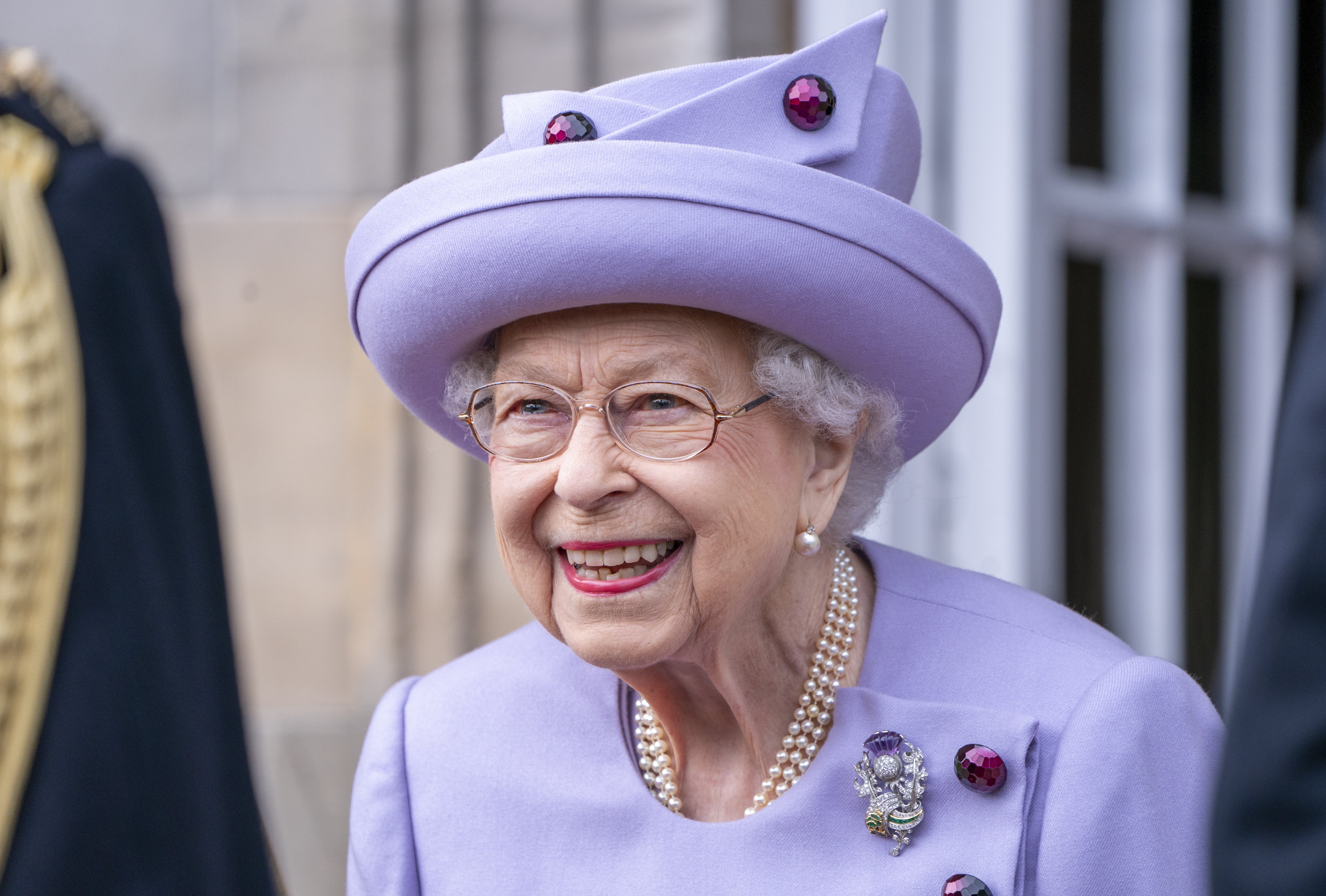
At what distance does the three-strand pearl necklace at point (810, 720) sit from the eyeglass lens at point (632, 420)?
0.40 metres

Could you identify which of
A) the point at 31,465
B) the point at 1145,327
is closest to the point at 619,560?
the point at 31,465

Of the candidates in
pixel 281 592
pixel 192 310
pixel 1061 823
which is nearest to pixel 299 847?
pixel 281 592

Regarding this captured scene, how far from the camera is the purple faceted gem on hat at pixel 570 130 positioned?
66.4 inches

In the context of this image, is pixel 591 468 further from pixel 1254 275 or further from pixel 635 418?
pixel 1254 275

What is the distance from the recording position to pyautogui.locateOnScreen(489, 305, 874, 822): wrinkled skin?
5.74 feet

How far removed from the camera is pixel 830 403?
6.03 feet

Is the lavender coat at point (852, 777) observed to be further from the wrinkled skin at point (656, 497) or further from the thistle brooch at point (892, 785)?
the wrinkled skin at point (656, 497)

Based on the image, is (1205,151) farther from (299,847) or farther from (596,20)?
(299,847)

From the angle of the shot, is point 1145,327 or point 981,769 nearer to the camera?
point 981,769

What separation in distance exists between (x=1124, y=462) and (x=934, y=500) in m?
0.74

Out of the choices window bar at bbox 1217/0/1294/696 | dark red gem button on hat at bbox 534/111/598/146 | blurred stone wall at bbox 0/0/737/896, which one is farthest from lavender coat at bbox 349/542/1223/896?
window bar at bbox 1217/0/1294/696

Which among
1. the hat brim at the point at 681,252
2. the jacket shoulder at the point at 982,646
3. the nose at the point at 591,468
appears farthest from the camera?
the jacket shoulder at the point at 982,646

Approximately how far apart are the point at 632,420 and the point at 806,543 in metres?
0.30

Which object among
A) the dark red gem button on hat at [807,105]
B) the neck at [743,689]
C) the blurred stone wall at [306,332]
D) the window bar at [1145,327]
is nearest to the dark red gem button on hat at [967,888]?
the neck at [743,689]
